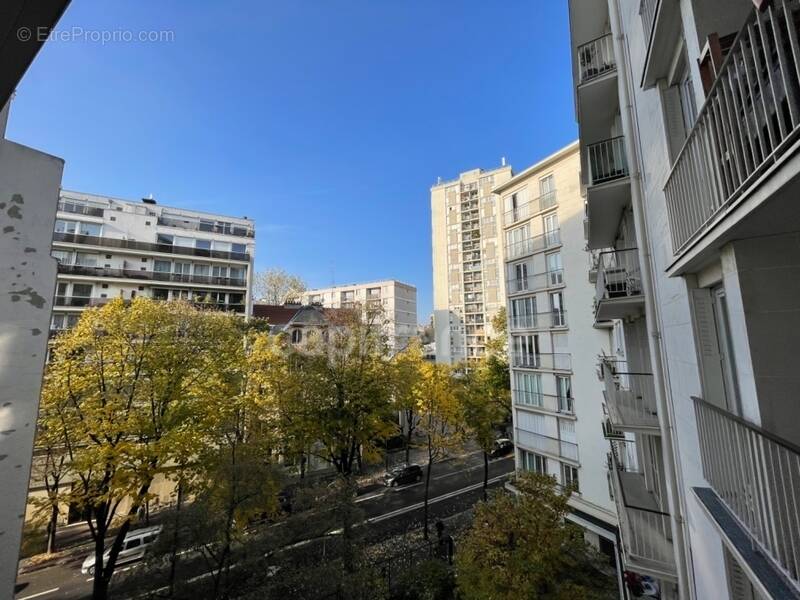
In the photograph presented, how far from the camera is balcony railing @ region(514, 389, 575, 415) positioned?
51.1 feet

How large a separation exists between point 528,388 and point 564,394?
6.75 feet

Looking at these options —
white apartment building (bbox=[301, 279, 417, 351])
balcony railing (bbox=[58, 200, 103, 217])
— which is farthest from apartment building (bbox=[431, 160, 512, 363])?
balcony railing (bbox=[58, 200, 103, 217])

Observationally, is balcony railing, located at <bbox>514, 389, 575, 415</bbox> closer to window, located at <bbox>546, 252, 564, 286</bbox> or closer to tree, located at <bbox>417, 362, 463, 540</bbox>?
tree, located at <bbox>417, 362, 463, 540</bbox>

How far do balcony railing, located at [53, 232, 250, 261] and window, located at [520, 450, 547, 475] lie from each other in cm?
2651

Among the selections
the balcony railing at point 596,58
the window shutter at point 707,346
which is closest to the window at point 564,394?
the balcony railing at point 596,58

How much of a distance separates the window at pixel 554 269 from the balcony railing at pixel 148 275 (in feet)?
80.0

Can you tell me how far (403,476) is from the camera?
2031 cm

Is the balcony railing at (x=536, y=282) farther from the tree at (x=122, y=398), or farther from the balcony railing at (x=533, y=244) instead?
the tree at (x=122, y=398)

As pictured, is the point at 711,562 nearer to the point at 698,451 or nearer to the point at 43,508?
the point at 698,451

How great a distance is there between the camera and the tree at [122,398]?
9.29m

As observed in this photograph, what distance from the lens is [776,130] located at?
6.75ft

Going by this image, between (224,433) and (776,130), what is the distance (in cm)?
1280

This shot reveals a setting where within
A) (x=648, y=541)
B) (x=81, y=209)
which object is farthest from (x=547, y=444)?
(x=81, y=209)

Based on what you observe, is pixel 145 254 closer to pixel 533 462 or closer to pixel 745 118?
pixel 533 462
